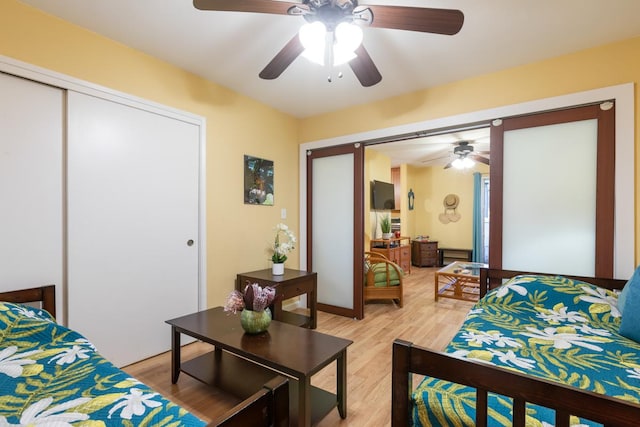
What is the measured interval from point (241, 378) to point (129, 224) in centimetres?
138

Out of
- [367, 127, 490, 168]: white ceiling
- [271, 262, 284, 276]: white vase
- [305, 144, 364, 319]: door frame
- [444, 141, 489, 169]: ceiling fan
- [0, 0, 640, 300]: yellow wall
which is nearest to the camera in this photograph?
[0, 0, 640, 300]: yellow wall

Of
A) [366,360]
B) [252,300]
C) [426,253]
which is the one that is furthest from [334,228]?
[426,253]

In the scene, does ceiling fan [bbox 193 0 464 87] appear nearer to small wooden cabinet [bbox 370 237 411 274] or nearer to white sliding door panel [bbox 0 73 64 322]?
white sliding door panel [bbox 0 73 64 322]

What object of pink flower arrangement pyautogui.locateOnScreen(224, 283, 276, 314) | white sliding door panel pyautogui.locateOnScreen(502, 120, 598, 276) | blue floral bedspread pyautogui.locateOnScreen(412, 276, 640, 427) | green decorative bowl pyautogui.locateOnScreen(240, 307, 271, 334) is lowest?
green decorative bowl pyautogui.locateOnScreen(240, 307, 271, 334)

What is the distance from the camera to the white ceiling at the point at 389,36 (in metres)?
1.80

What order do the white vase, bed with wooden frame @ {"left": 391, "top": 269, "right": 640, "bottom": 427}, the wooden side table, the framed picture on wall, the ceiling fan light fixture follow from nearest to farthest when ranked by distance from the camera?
bed with wooden frame @ {"left": 391, "top": 269, "right": 640, "bottom": 427} < the wooden side table < the white vase < the framed picture on wall < the ceiling fan light fixture

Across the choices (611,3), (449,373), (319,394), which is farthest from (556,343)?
(611,3)

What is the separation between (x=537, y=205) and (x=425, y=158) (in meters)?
3.85

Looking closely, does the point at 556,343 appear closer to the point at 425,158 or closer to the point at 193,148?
the point at 193,148

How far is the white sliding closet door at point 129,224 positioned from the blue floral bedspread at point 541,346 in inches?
84.8

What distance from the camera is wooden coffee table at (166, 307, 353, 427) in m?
1.45

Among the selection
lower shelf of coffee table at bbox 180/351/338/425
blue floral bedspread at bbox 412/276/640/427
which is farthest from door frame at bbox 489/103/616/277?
lower shelf of coffee table at bbox 180/351/338/425

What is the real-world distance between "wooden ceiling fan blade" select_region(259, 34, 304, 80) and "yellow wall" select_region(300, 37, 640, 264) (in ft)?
4.92

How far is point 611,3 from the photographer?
1.75 m
